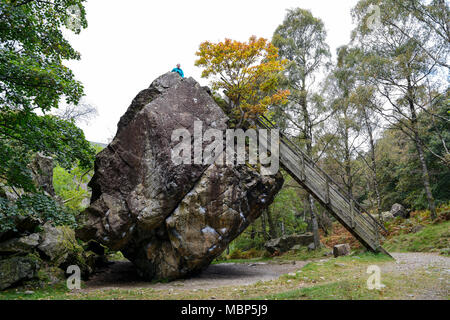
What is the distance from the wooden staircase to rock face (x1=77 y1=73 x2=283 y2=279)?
2.83 meters

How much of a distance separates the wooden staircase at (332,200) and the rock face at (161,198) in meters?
2.83

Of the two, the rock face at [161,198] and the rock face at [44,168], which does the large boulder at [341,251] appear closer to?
the rock face at [161,198]

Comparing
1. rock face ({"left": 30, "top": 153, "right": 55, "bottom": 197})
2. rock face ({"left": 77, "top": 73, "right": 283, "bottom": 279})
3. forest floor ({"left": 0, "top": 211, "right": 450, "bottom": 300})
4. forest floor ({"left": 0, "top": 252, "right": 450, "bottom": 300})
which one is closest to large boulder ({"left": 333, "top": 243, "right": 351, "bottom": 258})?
forest floor ({"left": 0, "top": 211, "right": 450, "bottom": 300})

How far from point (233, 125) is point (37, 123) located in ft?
24.8

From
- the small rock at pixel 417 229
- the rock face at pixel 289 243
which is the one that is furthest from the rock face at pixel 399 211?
the rock face at pixel 289 243

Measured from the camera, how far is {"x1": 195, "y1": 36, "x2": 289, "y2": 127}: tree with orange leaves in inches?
441

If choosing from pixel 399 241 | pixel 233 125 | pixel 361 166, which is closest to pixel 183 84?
pixel 233 125

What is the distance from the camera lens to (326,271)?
877cm

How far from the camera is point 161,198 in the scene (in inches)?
375

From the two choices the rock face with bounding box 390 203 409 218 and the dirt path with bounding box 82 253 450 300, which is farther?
the rock face with bounding box 390 203 409 218

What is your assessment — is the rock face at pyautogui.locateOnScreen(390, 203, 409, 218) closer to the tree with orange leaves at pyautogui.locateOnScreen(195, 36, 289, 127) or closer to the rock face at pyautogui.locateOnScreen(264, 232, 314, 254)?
the rock face at pyautogui.locateOnScreen(264, 232, 314, 254)

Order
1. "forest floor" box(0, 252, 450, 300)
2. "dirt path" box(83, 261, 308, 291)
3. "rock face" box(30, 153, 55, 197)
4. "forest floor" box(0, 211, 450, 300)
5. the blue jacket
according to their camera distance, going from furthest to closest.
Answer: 1. the blue jacket
2. "rock face" box(30, 153, 55, 197)
3. "dirt path" box(83, 261, 308, 291)
4. "forest floor" box(0, 211, 450, 300)
5. "forest floor" box(0, 252, 450, 300)

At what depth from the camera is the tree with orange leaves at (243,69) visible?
11.2 m

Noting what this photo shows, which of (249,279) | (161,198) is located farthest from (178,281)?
A: (161,198)
